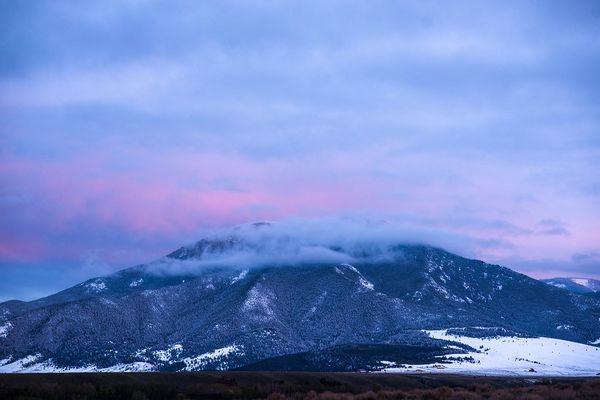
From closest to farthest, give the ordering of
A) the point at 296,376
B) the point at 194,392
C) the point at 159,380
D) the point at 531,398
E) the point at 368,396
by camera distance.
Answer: the point at 531,398, the point at 368,396, the point at 194,392, the point at 159,380, the point at 296,376

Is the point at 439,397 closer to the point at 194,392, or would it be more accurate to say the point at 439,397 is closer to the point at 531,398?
the point at 531,398

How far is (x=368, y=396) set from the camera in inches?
2213

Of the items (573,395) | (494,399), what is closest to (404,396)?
(494,399)

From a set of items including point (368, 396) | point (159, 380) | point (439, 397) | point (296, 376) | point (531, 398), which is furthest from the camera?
point (296, 376)

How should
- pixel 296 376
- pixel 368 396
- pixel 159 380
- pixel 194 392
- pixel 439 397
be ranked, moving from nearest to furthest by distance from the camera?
pixel 439 397 → pixel 368 396 → pixel 194 392 → pixel 159 380 → pixel 296 376

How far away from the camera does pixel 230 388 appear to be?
224 feet

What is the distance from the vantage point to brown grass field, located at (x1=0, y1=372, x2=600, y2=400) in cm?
5381

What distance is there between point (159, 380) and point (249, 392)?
524 inches

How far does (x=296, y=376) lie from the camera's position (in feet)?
297

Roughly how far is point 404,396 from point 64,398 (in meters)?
26.9

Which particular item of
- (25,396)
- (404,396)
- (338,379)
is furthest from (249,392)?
(338,379)

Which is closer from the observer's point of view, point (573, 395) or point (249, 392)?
point (573, 395)

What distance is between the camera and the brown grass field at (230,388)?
53812 millimetres

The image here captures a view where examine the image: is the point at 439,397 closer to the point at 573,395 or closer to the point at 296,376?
the point at 573,395
